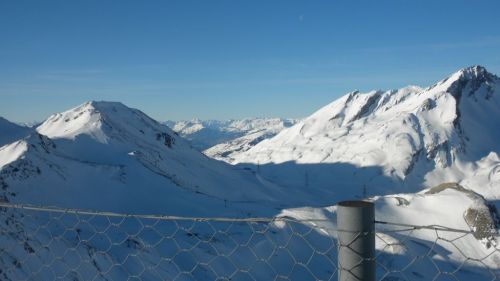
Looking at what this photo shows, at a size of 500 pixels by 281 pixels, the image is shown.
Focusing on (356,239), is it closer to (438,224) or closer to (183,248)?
(183,248)

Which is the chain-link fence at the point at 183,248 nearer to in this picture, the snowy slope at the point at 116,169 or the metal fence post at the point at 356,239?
the snowy slope at the point at 116,169

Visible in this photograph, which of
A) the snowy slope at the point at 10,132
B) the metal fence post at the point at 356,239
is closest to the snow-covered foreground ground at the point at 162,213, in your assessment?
the snowy slope at the point at 10,132

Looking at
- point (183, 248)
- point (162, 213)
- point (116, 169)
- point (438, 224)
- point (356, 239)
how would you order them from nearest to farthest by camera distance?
point (356, 239), point (183, 248), point (162, 213), point (438, 224), point (116, 169)

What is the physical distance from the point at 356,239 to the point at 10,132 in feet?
261

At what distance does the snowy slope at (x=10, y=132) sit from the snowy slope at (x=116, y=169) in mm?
5214

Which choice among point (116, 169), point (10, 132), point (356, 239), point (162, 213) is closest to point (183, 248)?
point (162, 213)

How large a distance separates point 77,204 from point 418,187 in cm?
17032

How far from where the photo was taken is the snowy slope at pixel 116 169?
169 feet

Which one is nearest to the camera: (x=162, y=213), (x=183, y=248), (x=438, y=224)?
(x=183, y=248)

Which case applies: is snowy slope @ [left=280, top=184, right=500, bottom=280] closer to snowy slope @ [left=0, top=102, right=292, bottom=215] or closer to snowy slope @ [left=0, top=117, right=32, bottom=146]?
snowy slope @ [left=0, top=102, right=292, bottom=215]

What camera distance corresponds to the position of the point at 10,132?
73625 mm

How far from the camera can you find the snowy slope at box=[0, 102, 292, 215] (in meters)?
51.5

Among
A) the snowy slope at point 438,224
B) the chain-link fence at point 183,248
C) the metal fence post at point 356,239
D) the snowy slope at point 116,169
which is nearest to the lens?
the metal fence post at point 356,239

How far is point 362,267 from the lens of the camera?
3748 mm
